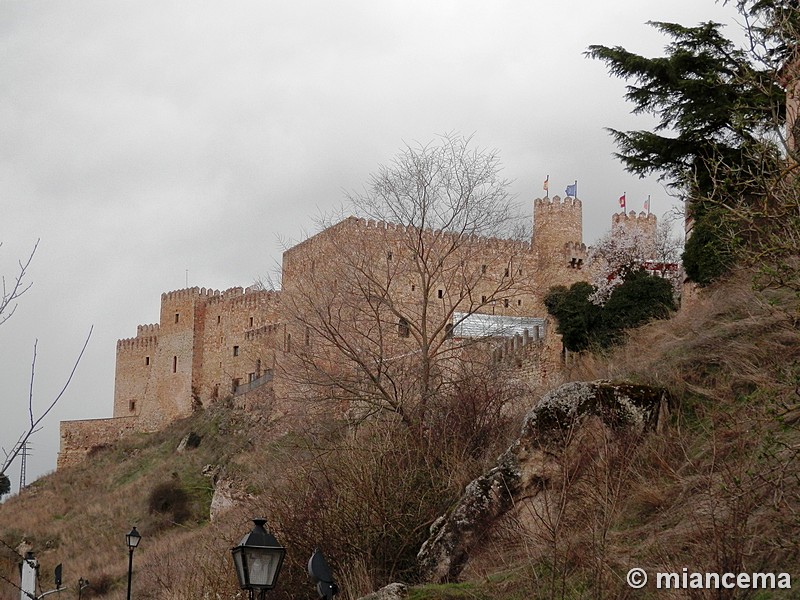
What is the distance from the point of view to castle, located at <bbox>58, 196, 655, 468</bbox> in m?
19.9

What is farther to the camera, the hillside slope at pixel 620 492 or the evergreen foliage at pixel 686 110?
the evergreen foliage at pixel 686 110

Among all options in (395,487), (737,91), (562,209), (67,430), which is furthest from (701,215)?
(67,430)

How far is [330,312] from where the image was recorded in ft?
62.1

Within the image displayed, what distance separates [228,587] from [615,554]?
533 centimetres

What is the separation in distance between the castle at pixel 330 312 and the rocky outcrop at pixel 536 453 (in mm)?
6518

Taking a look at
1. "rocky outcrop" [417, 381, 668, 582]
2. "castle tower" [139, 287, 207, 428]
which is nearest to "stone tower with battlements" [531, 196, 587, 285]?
"castle tower" [139, 287, 207, 428]

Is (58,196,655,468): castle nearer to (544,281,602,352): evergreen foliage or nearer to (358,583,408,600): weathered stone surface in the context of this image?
(544,281,602,352): evergreen foliage

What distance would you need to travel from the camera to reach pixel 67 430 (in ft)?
189

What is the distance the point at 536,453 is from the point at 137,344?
160 feet

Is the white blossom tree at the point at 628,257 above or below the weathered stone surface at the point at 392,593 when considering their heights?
above

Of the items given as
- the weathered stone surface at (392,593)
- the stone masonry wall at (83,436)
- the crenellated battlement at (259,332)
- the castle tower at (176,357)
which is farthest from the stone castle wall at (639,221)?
the weathered stone surface at (392,593)

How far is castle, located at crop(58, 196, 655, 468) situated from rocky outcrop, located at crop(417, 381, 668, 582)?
6.52 meters

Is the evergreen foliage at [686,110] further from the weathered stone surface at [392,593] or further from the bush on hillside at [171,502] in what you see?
the bush on hillside at [171,502]

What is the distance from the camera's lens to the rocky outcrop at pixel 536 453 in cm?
1157
